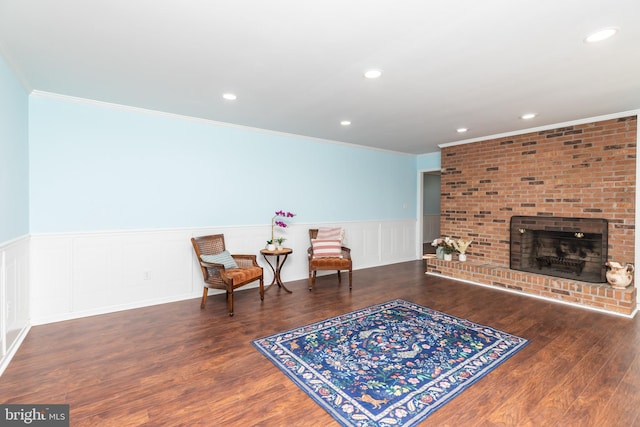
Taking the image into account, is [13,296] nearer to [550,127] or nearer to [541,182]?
[541,182]

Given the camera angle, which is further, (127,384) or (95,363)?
(95,363)

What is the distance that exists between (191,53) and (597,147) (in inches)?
198

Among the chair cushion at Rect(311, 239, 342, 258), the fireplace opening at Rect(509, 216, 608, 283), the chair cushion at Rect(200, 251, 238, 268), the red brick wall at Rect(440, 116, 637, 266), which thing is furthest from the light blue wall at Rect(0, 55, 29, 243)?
the fireplace opening at Rect(509, 216, 608, 283)

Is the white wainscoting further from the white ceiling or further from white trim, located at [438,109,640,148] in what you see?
white trim, located at [438,109,640,148]

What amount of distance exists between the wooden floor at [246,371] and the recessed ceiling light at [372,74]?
2.57 meters

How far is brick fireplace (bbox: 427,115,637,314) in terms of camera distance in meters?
3.97

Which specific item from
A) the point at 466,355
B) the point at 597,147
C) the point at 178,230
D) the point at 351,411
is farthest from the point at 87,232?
the point at 597,147

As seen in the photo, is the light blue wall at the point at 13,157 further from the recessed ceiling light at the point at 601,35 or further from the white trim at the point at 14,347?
the recessed ceiling light at the point at 601,35

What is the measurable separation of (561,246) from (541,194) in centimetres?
84

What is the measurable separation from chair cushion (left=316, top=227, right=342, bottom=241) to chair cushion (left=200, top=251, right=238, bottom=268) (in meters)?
1.57

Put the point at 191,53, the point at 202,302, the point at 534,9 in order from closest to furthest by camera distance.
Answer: the point at 534,9
the point at 191,53
the point at 202,302

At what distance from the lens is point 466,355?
266cm

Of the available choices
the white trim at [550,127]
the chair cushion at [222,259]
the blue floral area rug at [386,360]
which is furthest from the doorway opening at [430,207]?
the chair cushion at [222,259]

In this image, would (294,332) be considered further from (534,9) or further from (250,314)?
(534,9)
